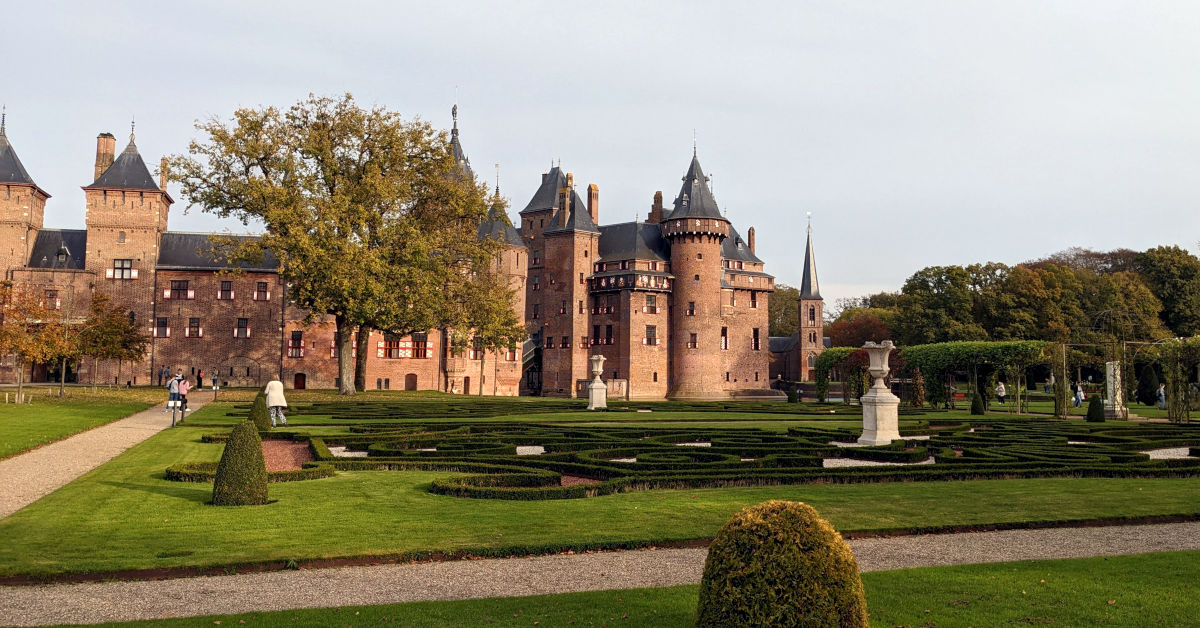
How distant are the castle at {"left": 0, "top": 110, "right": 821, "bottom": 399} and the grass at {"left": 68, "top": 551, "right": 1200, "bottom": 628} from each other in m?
37.2

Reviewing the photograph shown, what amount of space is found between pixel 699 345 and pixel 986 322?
2130 centimetres

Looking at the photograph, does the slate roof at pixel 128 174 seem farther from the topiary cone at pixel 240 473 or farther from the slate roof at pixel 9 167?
the topiary cone at pixel 240 473

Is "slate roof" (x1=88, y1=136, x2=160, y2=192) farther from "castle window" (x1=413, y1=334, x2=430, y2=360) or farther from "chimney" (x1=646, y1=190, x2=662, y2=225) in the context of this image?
"chimney" (x1=646, y1=190, x2=662, y2=225)

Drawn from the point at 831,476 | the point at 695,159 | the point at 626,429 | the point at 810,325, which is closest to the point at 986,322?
the point at 810,325

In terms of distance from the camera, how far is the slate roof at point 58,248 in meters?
55.0

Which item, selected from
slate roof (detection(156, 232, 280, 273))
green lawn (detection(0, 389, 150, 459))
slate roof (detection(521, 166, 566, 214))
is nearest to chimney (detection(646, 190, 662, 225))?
slate roof (detection(521, 166, 566, 214))

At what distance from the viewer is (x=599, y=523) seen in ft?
32.7

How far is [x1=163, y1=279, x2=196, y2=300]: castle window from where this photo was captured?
5578 centimetres

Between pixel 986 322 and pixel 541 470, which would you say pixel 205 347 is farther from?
pixel 986 322

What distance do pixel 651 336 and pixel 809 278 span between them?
24.8 metres

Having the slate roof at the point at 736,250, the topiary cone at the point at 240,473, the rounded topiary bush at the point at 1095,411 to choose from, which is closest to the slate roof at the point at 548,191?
the slate roof at the point at 736,250

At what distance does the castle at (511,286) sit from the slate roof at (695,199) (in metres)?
0.12

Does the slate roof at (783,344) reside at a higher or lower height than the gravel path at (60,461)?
higher

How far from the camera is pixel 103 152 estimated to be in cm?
5644
